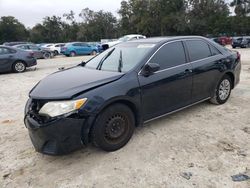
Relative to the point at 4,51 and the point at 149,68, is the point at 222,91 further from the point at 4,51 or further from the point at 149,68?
the point at 4,51

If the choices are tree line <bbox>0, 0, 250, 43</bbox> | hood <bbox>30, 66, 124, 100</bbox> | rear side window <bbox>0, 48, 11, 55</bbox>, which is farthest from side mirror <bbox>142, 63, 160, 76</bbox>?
tree line <bbox>0, 0, 250, 43</bbox>

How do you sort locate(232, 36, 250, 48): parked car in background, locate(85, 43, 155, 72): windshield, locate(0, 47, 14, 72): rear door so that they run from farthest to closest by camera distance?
1. locate(232, 36, 250, 48): parked car in background
2. locate(0, 47, 14, 72): rear door
3. locate(85, 43, 155, 72): windshield

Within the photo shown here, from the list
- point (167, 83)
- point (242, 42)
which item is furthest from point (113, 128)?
point (242, 42)

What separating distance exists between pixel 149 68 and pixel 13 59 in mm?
Answer: 10015

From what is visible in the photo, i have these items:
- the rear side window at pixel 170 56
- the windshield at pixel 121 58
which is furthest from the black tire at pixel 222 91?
the windshield at pixel 121 58

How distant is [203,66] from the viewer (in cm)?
481

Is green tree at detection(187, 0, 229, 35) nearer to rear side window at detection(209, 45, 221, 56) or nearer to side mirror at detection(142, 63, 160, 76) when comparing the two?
rear side window at detection(209, 45, 221, 56)

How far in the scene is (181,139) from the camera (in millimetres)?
3918

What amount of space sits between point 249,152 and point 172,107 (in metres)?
1.35

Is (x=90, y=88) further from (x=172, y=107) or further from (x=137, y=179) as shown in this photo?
(x=172, y=107)

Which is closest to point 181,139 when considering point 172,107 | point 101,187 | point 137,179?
point 172,107

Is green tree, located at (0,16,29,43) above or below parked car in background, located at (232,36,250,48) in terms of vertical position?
above

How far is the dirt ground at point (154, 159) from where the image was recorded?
2.99 m

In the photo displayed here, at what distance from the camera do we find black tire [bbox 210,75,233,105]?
530cm
